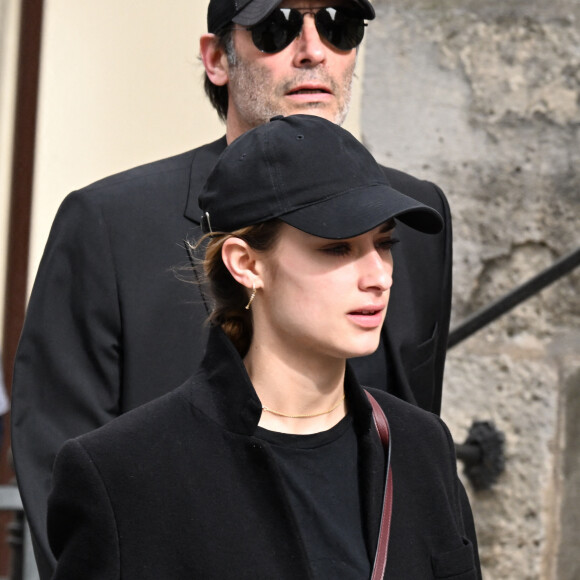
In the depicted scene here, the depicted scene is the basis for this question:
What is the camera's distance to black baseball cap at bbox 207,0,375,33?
115 inches

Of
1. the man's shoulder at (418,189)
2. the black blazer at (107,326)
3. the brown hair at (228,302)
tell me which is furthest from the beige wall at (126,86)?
the brown hair at (228,302)

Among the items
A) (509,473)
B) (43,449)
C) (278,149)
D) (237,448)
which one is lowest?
(509,473)

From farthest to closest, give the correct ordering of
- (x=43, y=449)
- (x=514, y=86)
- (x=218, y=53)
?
(x=514, y=86) → (x=218, y=53) → (x=43, y=449)

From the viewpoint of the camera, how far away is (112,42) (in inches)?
204

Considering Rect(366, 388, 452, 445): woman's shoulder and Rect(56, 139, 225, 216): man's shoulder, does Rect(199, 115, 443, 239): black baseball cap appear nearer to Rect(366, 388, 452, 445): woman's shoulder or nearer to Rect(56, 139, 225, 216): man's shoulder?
Rect(366, 388, 452, 445): woman's shoulder

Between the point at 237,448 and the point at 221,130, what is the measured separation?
9.83ft

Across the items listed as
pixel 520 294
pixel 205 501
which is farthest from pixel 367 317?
pixel 520 294

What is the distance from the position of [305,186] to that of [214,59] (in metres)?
0.95

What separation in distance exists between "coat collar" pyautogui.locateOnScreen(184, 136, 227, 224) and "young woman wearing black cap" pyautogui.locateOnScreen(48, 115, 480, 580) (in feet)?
1.97

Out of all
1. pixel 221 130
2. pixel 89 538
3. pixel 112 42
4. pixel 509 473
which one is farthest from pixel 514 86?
pixel 89 538

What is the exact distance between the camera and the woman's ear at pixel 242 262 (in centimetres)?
226

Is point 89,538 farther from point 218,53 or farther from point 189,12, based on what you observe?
point 189,12

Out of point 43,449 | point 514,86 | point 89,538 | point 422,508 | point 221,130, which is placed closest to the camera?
point 89,538

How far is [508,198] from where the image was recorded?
3916mm
